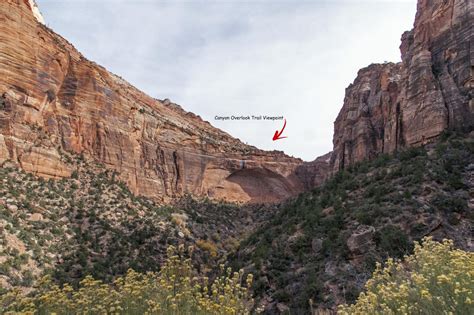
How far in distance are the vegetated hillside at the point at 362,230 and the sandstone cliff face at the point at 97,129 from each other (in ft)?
57.5

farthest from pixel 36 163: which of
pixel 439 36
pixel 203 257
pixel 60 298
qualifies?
pixel 439 36

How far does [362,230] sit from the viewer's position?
58.5 feet

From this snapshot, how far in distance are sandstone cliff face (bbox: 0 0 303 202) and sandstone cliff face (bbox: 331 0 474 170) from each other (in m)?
20.6

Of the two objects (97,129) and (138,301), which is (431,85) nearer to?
(97,129)

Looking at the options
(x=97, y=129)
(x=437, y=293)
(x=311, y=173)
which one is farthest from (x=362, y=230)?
(x=311, y=173)

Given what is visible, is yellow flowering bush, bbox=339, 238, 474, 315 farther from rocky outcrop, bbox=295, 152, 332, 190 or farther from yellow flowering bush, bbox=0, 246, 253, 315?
rocky outcrop, bbox=295, 152, 332, 190

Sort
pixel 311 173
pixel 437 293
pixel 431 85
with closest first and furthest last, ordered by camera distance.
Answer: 1. pixel 437 293
2. pixel 431 85
3. pixel 311 173

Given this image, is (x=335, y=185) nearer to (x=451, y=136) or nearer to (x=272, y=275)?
(x=451, y=136)

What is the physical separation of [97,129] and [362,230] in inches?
1060

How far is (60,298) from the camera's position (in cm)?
517

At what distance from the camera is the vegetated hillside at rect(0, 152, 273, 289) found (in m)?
18.1

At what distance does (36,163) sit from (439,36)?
123 feet

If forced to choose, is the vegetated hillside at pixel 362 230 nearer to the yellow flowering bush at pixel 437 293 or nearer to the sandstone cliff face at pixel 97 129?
the yellow flowering bush at pixel 437 293

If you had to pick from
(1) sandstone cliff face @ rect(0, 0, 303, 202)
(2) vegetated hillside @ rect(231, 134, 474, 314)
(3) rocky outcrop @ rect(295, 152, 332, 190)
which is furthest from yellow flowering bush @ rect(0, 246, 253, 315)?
(3) rocky outcrop @ rect(295, 152, 332, 190)
